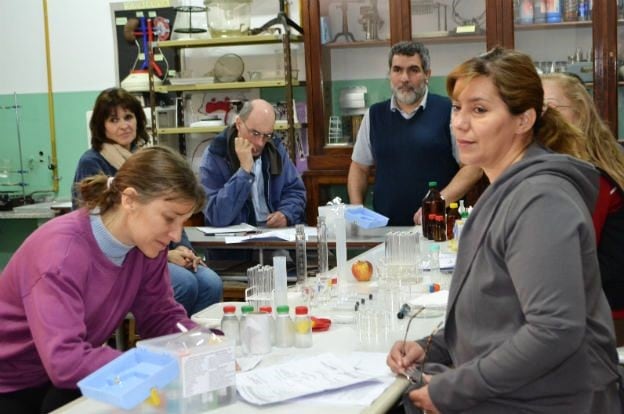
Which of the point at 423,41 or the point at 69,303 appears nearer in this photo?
the point at 69,303

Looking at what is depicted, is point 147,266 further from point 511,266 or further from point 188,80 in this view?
point 188,80

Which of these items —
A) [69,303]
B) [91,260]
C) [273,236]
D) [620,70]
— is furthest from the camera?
[620,70]

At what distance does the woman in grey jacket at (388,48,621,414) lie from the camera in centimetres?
147

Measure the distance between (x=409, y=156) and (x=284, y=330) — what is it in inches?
97.6

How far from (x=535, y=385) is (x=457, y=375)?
0.15m

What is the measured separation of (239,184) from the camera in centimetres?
420

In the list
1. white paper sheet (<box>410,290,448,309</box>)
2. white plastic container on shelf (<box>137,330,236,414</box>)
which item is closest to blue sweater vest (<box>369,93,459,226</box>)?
white paper sheet (<box>410,290,448,309</box>)

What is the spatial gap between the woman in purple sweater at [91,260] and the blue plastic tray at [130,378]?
277mm

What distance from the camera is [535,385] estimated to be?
5.13 feet

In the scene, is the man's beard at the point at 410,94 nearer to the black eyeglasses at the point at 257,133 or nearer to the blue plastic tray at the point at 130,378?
the black eyeglasses at the point at 257,133

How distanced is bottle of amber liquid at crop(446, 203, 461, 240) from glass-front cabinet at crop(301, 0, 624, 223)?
64.6 inches

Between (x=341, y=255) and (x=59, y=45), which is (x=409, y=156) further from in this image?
(x=59, y=45)

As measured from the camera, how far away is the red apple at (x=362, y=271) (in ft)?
9.22

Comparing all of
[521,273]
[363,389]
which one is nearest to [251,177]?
[363,389]
